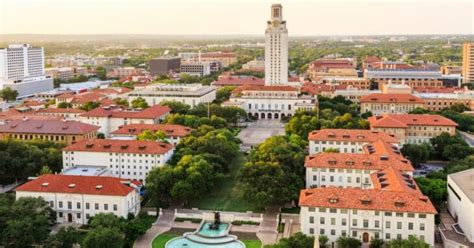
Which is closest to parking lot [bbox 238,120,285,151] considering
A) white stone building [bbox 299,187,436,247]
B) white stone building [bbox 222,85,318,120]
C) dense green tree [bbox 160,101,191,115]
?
white stone building [bbox 222,85,318,120]

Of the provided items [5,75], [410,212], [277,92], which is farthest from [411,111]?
[5,75]

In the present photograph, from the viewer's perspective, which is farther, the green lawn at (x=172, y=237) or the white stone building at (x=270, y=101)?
the white stone building at (x=270, y=101)

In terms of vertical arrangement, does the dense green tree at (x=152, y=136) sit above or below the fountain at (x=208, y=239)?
above

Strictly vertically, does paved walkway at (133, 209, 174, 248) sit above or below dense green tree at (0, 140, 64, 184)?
below

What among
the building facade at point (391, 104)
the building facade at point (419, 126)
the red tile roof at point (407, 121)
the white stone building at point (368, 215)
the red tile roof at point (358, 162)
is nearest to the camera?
the white stone building at point (368, 215)

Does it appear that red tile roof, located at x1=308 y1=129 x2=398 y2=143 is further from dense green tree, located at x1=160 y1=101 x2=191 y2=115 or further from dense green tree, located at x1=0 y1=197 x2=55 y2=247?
dense green tree, located at x1=160 y1=101 x2=191 y2=115

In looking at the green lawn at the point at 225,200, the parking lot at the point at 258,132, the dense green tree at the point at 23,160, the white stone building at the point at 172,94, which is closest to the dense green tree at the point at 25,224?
the dense green tree at the point at 23,160

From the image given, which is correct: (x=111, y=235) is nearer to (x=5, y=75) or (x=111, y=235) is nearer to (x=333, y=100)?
(x=333, y=100)

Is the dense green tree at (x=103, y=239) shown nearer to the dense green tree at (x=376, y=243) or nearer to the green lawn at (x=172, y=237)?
the green lawn at (x=172, y=237)

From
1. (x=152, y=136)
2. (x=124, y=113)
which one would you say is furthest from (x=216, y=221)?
(x=124, y=113)
